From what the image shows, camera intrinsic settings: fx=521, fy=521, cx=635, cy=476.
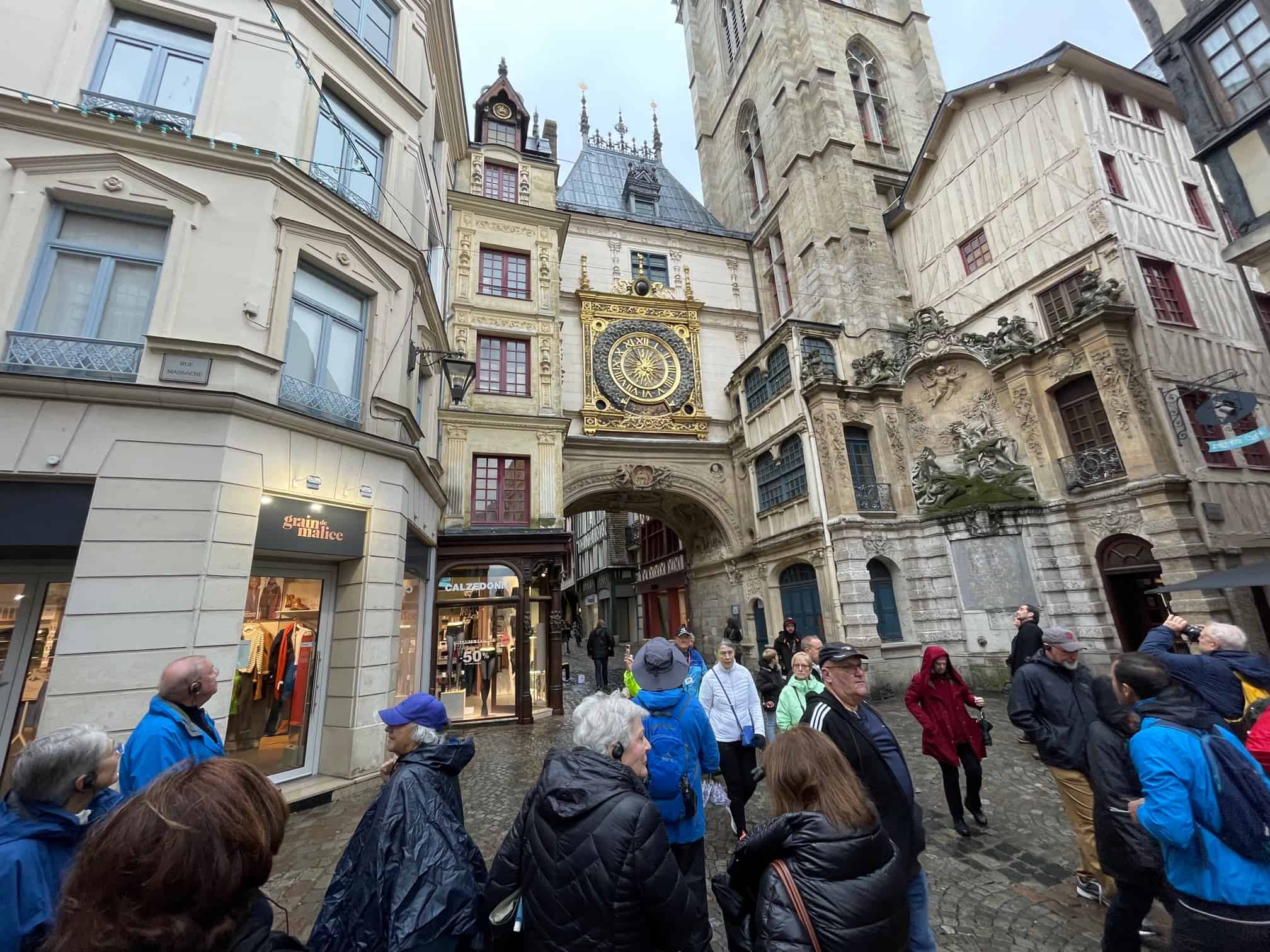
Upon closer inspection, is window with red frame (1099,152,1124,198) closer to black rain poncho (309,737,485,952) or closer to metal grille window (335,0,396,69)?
metal grille window (335,0,396,69)

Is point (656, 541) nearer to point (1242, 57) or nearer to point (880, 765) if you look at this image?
point (1242, 57)

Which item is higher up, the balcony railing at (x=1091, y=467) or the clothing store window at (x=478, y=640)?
the balcony railing at (x=1091, y=467)

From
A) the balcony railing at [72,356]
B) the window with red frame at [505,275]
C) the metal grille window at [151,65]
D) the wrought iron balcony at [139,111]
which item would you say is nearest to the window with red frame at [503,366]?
the window with red frame at [505,275]

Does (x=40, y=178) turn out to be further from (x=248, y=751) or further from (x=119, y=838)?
(x=119, y=838)

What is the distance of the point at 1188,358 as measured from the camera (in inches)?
450

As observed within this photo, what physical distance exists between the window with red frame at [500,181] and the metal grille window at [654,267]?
522 centimetres

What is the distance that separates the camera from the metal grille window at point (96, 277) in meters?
5.74

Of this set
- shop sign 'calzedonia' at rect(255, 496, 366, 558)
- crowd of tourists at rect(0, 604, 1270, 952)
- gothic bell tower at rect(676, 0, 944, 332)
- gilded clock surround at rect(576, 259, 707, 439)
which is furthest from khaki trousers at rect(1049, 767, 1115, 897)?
gilded clock surround at rect(576, 259, 707, 439)

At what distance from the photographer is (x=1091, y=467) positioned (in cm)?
1173

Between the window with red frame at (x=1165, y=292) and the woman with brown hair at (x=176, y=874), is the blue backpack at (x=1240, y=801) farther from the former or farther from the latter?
the window with red frame at (x=1165, y=292)

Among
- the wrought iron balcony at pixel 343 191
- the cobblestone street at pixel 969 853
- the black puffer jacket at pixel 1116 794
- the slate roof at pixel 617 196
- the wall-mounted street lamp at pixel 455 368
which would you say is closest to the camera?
the black puffer jacket at pixel 1116 794

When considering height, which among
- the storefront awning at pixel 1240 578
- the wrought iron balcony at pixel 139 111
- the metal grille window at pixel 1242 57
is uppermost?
the metal grille window at pixel 1242 57

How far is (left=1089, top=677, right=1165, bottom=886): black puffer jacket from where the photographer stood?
280 centimetres

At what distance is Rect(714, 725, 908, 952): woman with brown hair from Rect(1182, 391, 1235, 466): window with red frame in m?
13.5
